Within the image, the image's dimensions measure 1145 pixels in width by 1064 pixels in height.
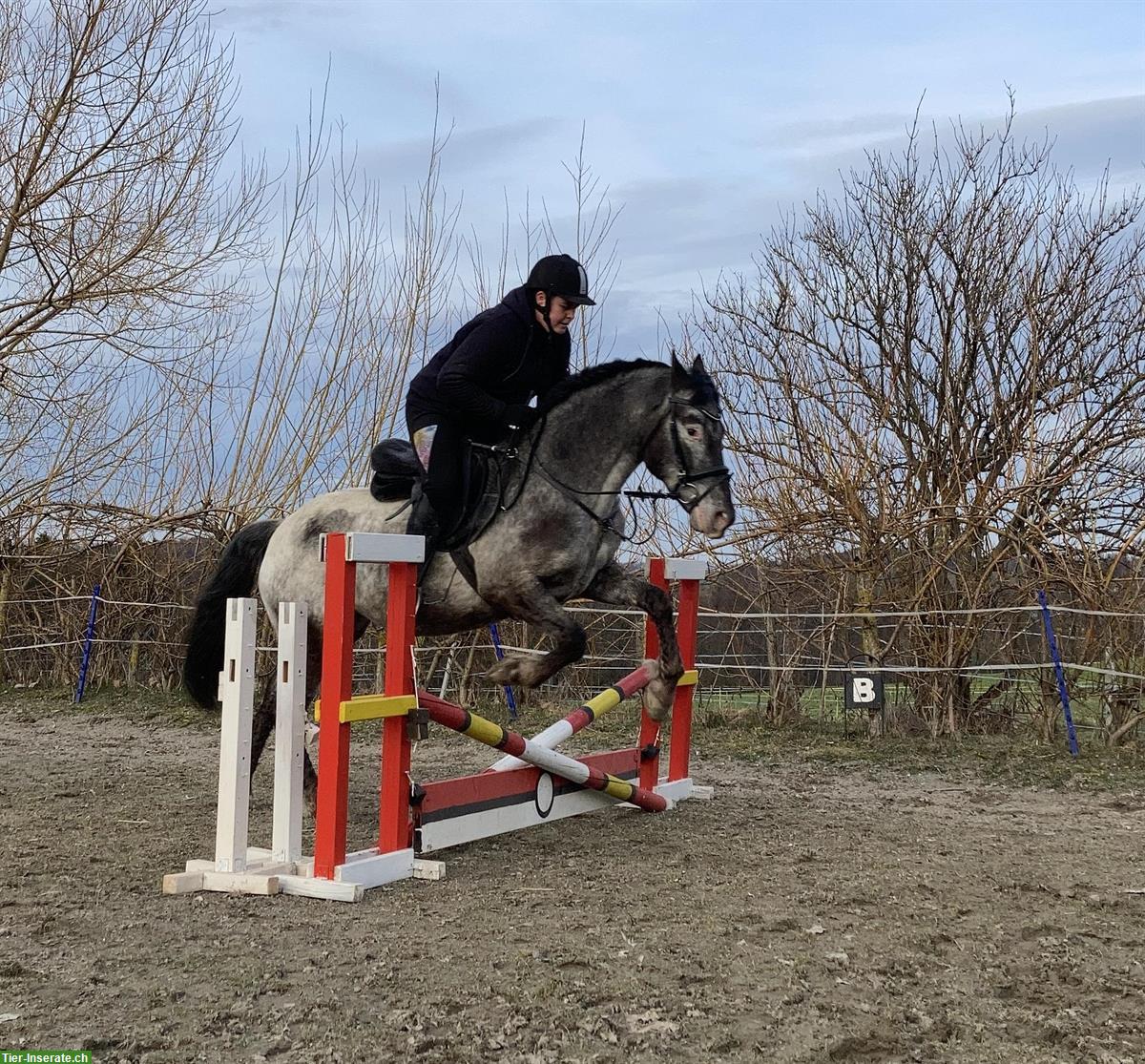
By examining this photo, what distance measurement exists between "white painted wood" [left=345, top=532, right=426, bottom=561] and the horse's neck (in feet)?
2.15

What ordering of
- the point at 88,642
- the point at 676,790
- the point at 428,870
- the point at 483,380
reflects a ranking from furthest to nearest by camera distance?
the point at 88,642
the point at 676,790
the point at 483,380
the point at 428,870

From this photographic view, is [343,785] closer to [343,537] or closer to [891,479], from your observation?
[343,537]

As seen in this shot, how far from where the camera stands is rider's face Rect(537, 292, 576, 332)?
4344 millimetres

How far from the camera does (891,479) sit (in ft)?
30.2

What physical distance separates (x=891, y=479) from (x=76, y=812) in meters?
6.50

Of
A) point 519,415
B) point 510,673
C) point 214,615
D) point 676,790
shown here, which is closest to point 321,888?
point 510,673

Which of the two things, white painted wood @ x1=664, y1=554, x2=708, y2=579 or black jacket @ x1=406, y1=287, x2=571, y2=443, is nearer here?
black jacket @ x1=406, y1=287, x2=571, y2=443

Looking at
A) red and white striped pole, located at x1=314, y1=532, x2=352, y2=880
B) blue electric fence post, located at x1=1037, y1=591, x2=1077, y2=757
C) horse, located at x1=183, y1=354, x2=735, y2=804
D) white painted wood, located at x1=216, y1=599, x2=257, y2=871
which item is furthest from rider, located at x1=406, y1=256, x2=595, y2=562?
blue electric fence post, located at x1=1037, y1=591, x2=1077, y2=757

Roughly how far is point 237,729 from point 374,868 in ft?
2.25

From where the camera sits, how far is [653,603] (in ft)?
14.5

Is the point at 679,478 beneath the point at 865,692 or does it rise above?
above

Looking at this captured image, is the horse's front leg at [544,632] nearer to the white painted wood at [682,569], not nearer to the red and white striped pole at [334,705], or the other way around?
the red and white striped pole at [334,705]

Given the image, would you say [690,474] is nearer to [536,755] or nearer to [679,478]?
[679,478]

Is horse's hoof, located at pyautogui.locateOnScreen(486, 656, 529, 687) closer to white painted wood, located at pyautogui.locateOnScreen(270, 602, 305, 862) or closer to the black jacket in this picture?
white painted wood, located at pyautogui.locateOnScreen(270, 602, 305, 862)
